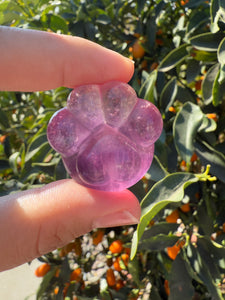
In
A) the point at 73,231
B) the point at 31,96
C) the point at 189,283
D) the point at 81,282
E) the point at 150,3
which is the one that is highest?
the point at 150,3

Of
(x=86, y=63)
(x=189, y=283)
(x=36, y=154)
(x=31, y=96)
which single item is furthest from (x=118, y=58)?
(x=31, y=96)

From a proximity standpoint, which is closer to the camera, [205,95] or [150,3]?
[205,95]

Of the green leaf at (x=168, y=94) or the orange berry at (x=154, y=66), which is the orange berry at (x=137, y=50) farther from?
the green leaf at (x=168, y=94)

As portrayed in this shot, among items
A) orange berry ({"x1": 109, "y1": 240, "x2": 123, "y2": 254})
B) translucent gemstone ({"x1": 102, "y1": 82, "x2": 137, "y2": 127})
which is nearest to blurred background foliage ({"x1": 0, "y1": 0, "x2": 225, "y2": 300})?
orange berry ({"x1": 109, "y1": 240, "x2": 123, "y2": 254})

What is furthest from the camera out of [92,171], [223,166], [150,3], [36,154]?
[150,3]

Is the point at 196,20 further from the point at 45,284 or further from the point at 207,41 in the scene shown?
the point at 45,284

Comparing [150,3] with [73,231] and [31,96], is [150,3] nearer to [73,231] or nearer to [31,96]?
[31,96]

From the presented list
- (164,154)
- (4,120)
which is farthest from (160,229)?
(4,120)
